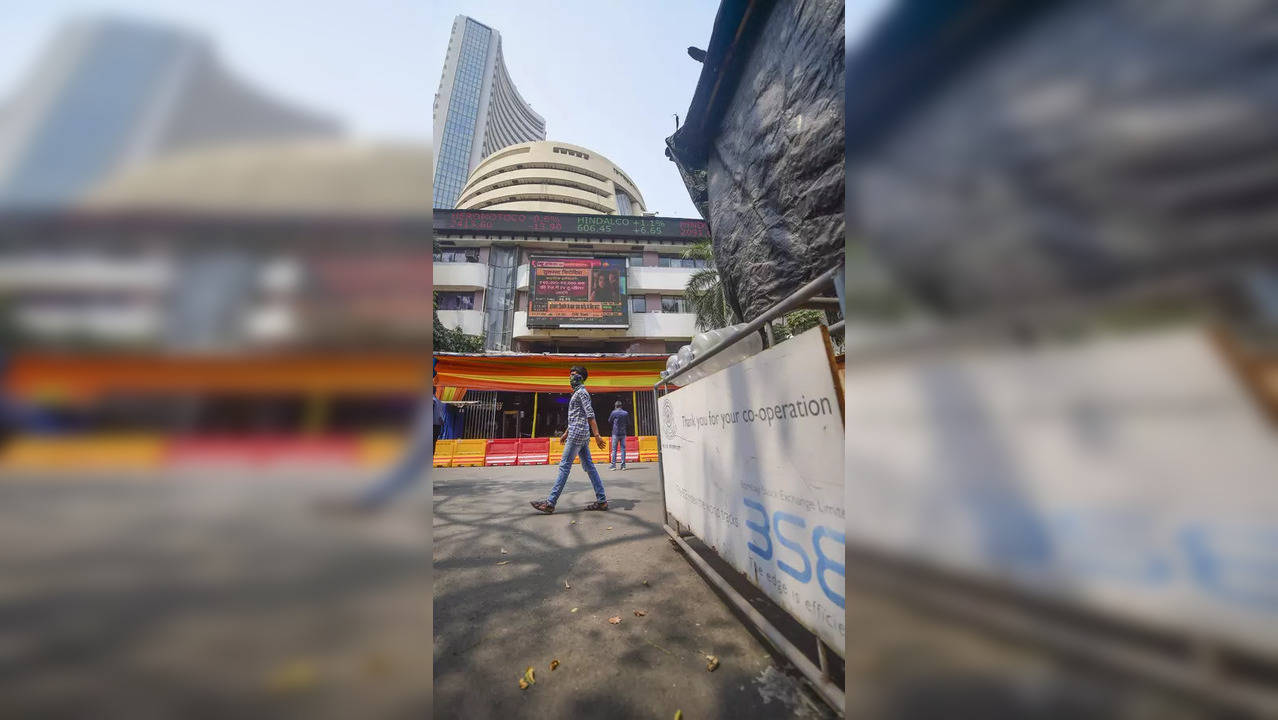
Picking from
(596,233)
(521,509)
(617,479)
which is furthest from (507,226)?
(521,509)

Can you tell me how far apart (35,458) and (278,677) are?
0.36 meters

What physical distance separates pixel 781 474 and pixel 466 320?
19.4m

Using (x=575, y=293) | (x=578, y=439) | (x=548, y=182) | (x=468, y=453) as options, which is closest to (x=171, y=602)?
(x=578, y=439)

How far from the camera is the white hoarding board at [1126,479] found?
13.1 inches

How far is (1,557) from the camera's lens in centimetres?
47

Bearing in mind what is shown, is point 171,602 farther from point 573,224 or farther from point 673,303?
point 573,224

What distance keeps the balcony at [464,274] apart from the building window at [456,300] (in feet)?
1.10

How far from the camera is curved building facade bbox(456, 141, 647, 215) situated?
30.5m

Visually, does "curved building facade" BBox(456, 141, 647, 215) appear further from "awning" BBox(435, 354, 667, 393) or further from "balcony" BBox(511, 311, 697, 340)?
"awning" BBox(435, 354, 667, 393)

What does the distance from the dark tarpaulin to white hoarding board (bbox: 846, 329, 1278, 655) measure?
5.18 ft

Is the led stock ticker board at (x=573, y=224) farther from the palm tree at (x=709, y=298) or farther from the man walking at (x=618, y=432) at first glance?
the man walking at (x=618, y=432)

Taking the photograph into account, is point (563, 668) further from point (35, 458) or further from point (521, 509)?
point (521, 509)

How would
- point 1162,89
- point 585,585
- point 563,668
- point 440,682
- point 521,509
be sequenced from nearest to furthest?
point 1162,89
point 440,682
point 563,668
point 585,585
point 521,509

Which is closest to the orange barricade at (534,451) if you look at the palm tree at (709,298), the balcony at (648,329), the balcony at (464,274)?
the palm tree at (709,298)
